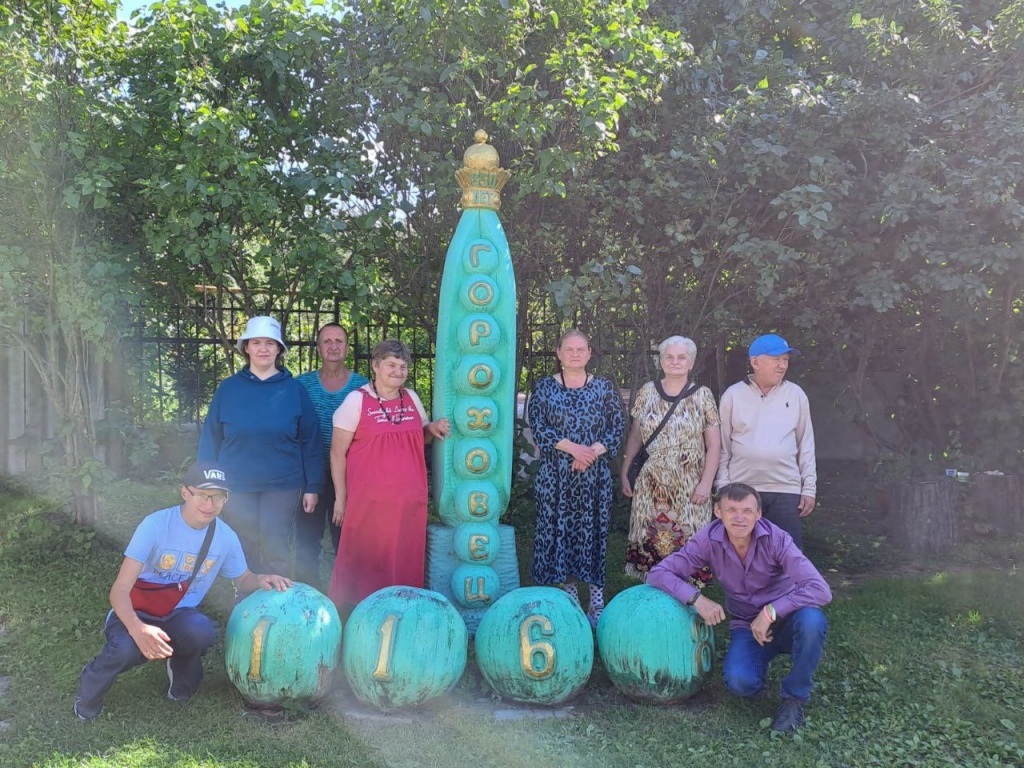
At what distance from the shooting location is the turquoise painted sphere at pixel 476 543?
415cm

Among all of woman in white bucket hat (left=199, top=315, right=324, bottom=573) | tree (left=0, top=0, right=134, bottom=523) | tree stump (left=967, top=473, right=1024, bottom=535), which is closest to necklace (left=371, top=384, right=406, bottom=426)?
woman in white bucket hat (left=199, top=315, right=324, bottom=573)

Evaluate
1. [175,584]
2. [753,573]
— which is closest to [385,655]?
[175,584]

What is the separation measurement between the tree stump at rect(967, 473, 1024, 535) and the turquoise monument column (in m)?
4.51

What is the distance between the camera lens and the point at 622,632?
3.63 m

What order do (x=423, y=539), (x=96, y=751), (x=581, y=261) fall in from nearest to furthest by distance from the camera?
(x=96, y=751)
(x=423, y=539)
(x=581, y=261)

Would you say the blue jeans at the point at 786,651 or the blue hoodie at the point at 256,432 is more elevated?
the blue hoodie at the point at 256,432

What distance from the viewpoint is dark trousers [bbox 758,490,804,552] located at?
4.31 m

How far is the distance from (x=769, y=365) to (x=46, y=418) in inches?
287

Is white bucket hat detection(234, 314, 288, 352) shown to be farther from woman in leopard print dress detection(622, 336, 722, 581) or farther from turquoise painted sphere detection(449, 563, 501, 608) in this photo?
woman in leopard print dress detection(622, 336, 722, 581)

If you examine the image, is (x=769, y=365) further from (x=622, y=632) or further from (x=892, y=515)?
(x=892, y=515)

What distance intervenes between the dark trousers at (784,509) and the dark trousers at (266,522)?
2.36 meters

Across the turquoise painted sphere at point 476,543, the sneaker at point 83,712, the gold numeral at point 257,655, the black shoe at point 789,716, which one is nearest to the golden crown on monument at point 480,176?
the turquoise painted sphere at point 476,543

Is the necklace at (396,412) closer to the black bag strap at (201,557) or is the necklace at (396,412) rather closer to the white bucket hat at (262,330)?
the white bucket hat at (262,330)

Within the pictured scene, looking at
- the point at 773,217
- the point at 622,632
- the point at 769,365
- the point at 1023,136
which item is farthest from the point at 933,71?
the point at 622,632
